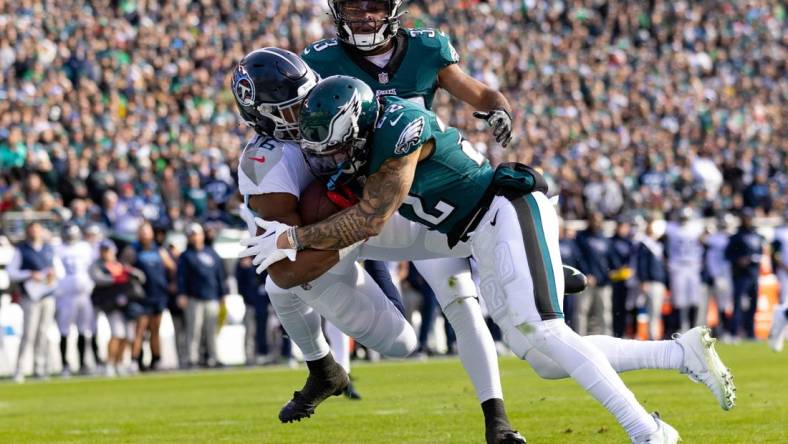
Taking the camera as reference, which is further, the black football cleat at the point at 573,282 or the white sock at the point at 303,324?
the white sock at the point at 303,324

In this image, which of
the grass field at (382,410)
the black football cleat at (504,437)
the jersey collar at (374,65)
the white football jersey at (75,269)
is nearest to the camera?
the black football cleat at (504,437)

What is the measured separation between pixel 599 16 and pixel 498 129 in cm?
2080

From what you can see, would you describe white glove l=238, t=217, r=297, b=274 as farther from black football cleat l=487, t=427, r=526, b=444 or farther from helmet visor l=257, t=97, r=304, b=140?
black football cleat l=487, t=427, r=526, b=444

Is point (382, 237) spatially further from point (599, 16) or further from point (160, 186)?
point (599, 16)

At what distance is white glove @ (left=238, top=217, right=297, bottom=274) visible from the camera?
4977 mm

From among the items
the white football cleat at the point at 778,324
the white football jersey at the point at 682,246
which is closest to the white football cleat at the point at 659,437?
the white football cleat at the point at 778,324

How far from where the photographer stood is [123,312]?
44.0ft

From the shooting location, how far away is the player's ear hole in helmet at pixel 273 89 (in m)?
5.12

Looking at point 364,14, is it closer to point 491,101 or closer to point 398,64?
point 398,64

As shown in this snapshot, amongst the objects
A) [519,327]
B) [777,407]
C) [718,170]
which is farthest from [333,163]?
[718,170]

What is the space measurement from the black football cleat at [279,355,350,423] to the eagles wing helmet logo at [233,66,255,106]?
1.40 metres

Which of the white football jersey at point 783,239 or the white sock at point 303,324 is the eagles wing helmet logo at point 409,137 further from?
the white football jersey at point 783,239

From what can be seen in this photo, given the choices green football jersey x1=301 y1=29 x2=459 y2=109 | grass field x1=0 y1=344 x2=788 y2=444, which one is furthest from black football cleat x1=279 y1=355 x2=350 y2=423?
green football jersey x1=301 y1=29 x2=459 y2=109

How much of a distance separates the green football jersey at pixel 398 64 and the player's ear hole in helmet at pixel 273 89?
0.46 m
